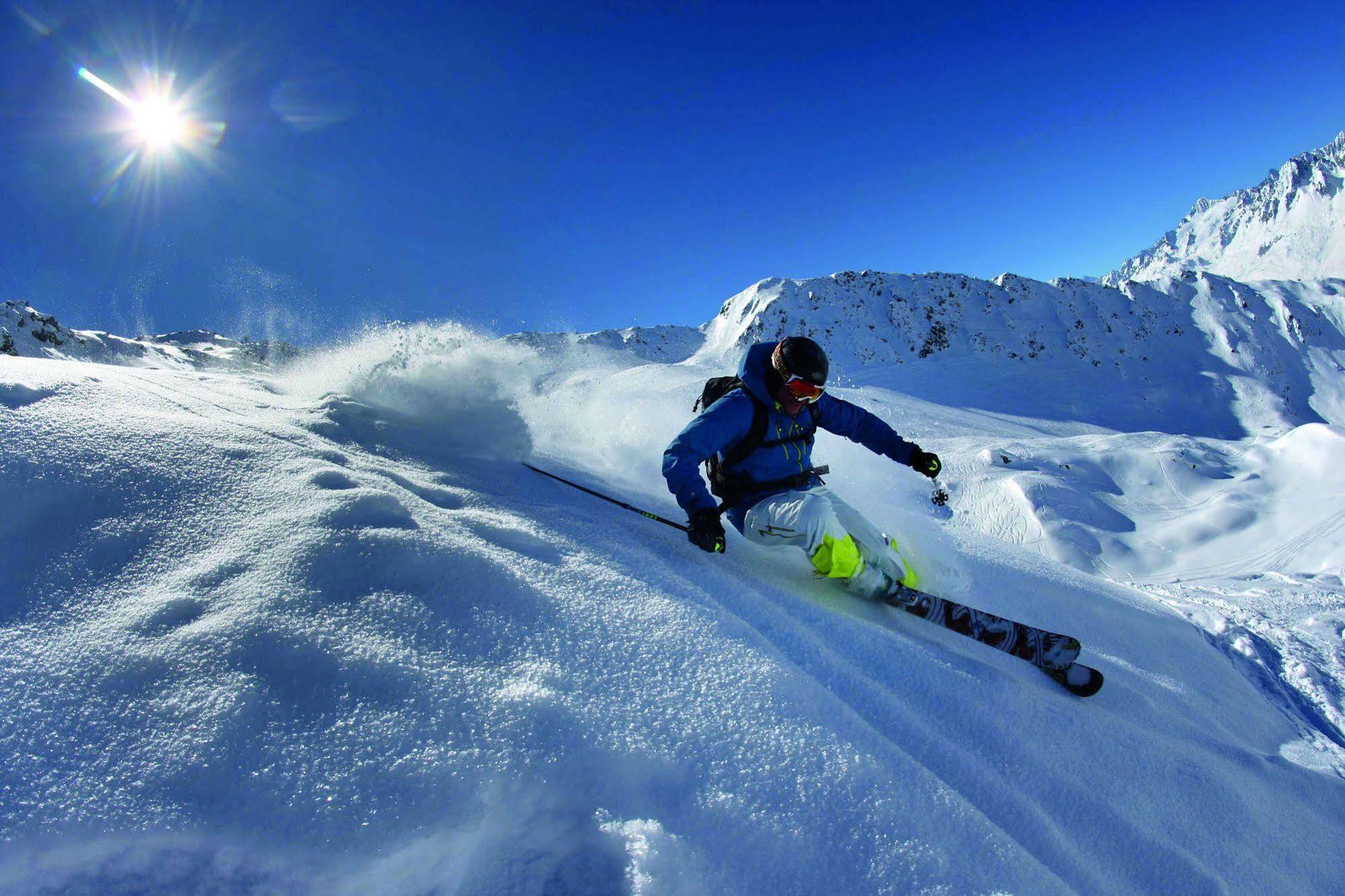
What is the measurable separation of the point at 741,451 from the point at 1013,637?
2256 mm

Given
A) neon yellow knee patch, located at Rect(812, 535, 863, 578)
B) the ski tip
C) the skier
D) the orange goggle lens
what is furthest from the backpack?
the ski tip

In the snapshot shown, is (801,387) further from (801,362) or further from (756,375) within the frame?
(756,375)

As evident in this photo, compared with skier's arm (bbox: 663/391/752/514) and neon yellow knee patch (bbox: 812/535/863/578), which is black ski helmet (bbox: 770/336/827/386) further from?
neon yellow knee patch (bbox: 812/535/863/578)

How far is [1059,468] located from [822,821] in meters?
26.0

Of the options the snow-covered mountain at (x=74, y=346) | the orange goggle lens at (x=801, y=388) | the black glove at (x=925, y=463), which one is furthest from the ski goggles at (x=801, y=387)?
the snow-covered mountain at (x=74, y=346)

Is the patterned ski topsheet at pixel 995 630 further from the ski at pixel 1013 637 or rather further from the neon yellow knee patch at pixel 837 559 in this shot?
the neon yellow knee patch at pixel 837 559

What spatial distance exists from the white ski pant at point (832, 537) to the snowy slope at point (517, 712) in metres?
0.21

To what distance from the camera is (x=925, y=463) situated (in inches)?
207

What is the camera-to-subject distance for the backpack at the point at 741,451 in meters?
4.62

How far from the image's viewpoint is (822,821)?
5.59 ft

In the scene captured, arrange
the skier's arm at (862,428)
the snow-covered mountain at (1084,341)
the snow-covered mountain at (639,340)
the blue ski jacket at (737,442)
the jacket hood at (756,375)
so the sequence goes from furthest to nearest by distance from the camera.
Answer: the snow-covered mountain at (639,340) → the snow-covered mountain at (1084,341) → the skier's arm at (862,428) → the jacket hood at (756,375) → the blue ski jacket at (737,442)

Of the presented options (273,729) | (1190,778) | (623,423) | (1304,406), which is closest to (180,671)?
(273,729)

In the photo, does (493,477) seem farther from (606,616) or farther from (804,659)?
(804,659)

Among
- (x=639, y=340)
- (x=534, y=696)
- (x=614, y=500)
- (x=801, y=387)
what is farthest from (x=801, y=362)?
(x=639, y=340)
